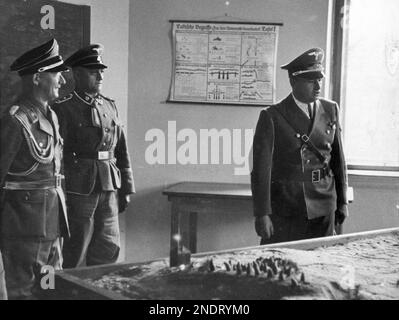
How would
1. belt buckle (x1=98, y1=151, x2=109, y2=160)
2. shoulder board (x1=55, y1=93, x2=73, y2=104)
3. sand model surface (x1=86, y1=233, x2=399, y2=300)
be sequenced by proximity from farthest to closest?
1. belt buckle (x1=98, y1=151, x2=109, y2=160)
2. shoulder board (x1=55, y1=93, x2=73, y2=104)
3. sand model surface (x1=86, y1=233, x2=399, y2=300)

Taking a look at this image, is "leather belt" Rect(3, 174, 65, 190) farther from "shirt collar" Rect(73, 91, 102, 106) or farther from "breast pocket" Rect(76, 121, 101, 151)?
"shirt collar" Rect(73, 91, 102, 106)

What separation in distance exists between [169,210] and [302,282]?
631 millimetres

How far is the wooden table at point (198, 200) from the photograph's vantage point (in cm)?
207

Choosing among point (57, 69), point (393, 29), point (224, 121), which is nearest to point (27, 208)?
point (57, 69)

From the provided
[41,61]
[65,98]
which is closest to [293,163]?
[65,98]

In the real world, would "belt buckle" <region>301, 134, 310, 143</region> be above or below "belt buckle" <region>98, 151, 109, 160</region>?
above

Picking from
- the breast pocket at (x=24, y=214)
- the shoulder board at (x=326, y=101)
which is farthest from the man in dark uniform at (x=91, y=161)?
the shoulder board at (x=326, y=101)

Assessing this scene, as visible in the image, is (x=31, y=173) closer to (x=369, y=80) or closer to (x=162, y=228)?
(x=162, y=228)

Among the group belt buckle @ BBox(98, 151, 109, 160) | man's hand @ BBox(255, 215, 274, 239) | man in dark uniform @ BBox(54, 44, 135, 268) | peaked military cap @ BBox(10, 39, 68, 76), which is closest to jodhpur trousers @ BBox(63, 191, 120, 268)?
man in dark uniform @ BBox(54, 44, 135, 268)

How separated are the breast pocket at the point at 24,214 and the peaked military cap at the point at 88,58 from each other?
396mm

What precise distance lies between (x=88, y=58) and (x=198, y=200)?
579 mm

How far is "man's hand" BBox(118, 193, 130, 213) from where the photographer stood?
6.57 ft
